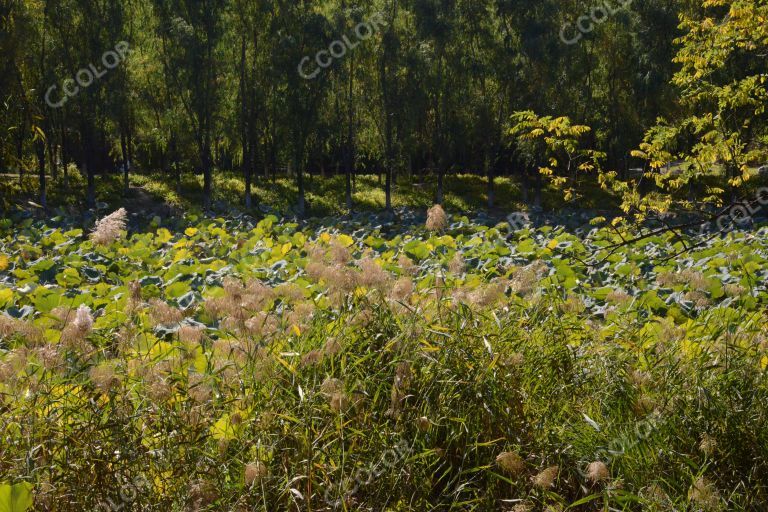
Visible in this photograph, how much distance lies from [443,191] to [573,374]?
92.7ft

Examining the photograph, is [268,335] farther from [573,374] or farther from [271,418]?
[573,374]

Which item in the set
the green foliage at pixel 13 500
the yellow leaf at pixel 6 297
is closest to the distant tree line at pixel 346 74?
the yellow leaf at pixel 6 297

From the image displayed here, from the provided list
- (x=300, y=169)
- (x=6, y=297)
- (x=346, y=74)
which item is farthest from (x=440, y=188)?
(x=6, y=297)

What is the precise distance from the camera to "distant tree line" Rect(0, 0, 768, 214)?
86.2 ft

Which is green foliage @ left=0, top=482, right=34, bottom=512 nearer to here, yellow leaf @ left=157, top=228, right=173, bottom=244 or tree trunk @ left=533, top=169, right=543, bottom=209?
yellow leaf @ left=157, top=228, right=173, bottom=244

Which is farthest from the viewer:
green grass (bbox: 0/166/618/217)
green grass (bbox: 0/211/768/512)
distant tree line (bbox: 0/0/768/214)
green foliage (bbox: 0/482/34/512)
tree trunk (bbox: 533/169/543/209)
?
tree trunk (bbox: 533/169/543/209)

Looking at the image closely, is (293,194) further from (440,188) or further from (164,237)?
(164,237)

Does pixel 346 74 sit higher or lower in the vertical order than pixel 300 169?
higher

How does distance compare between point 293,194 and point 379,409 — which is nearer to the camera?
point 379,409

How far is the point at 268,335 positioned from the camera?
14.9 feet

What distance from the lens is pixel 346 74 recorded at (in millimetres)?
29859

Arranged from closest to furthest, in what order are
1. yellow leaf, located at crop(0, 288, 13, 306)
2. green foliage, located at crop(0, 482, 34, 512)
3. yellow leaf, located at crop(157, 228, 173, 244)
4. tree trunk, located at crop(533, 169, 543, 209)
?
green foliage, located at crop(0, 482, 34, 512) < yellow leaf, located at crop(0, 288, 13, 306) < yellow leaf, located at crop(157, 228, 173, 244) < tree trunk, located at crop(533, 169, 543, 209)

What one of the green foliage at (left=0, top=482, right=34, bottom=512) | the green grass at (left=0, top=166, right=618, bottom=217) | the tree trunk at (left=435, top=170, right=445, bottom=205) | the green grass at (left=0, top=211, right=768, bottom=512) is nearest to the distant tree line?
the tree trunk at (left=435, top=170, right=445, bottom=205)

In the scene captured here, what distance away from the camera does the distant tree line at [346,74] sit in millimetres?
26266
